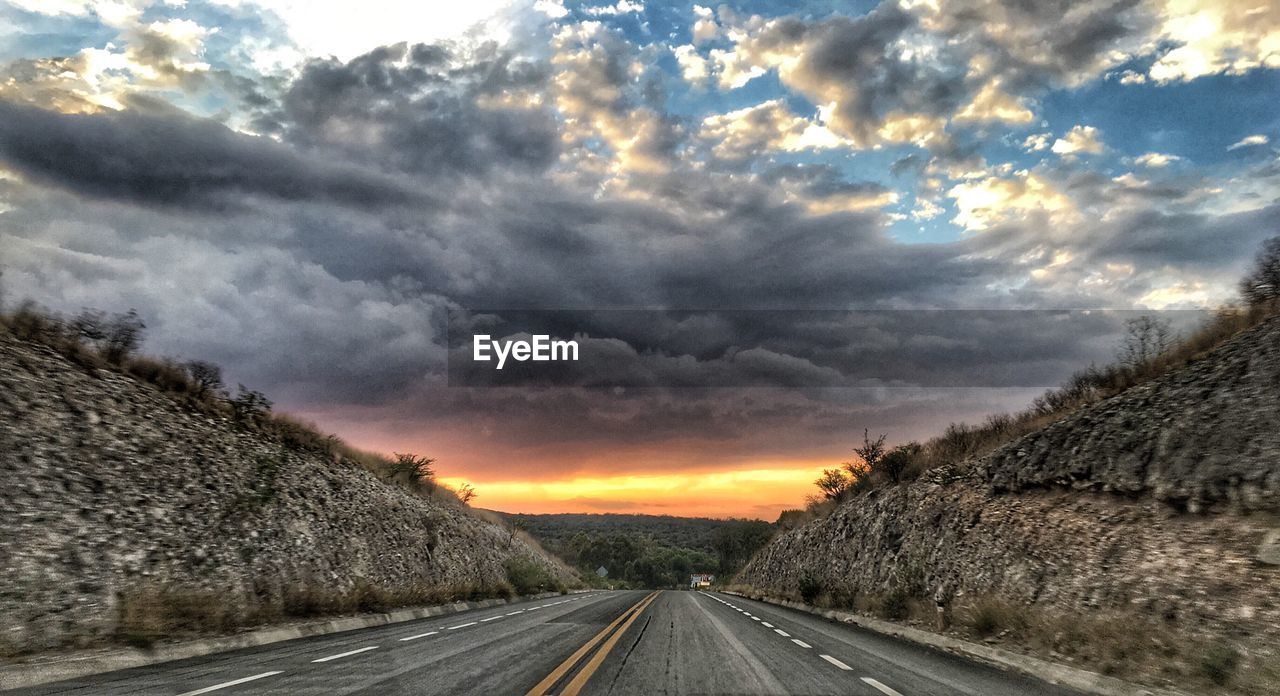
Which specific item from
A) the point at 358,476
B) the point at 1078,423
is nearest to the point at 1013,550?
the point at 1078,423

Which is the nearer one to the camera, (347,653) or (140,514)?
(347,653)

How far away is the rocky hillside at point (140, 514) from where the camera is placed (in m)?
11.8

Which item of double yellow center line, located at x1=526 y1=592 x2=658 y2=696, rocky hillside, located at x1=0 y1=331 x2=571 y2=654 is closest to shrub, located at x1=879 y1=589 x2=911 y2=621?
double yellow center line, located at x1=526 y1=592 x2=658 y2=696

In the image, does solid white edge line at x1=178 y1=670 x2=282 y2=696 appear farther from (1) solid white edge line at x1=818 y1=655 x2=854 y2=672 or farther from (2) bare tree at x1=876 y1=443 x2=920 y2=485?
(2) bare tree at x1=876 y1=443 x2=920 y2=485

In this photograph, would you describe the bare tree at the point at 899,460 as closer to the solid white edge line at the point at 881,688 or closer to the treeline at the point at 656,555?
the solid white edge line at the point at 881,688

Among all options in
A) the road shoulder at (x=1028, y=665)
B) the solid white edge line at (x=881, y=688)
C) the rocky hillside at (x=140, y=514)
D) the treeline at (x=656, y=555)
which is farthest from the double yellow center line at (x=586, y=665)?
the treeline at (x=656, y=555)

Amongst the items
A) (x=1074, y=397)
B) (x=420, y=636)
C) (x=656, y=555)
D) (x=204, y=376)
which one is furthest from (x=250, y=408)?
(x=656, y=555)

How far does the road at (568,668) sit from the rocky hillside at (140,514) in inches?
123

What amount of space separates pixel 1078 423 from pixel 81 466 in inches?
946

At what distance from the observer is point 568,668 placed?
916cm

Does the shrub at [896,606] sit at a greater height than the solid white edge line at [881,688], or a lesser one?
lesser

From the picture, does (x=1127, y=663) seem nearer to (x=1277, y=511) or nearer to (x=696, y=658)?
(x=1277, y=511)

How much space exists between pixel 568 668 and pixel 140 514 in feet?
38.1

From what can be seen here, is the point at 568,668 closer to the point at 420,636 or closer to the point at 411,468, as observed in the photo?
the point at 420,636
